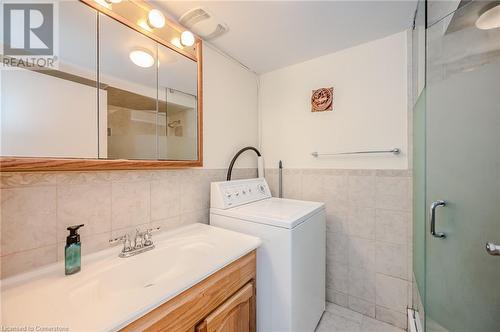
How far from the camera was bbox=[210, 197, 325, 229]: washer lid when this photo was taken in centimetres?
120

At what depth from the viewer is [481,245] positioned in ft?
3.19

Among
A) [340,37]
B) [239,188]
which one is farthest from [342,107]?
[239,188]

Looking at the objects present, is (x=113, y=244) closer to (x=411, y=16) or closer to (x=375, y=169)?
(x=375, y=169)

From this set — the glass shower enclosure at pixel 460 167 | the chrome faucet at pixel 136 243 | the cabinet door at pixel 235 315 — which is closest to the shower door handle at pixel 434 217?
the glass shower enclosure at pixel 460 167

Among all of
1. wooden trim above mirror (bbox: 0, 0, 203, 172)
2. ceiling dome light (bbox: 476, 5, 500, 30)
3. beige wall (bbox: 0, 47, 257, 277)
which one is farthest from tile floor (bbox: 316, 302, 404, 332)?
ceiling dome light (bbox: 476, 5, 500, 30)

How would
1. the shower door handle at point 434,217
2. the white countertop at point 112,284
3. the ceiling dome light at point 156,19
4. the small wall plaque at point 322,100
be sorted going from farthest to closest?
the small wall plaque at point 322,100 < the ceiling dome light at point 156,19 < the shower door handle at point 434,217 < the white countertop at point 112,284

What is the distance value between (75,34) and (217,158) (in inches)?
43.0

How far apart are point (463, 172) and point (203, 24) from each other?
1782mm

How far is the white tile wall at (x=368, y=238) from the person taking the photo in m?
1.52

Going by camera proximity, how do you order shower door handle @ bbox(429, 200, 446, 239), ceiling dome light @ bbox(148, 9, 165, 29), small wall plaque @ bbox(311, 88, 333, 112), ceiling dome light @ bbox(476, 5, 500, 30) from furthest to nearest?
small wall plaque @ bbox(311, 88, 333, 112) < ceiling dome light @ bbox(148, 9, 165, 29) < shower door handle @ bbox(429, 200, 446, 239) < ceiling dome light @ bbox(476, 5, 500, 30)

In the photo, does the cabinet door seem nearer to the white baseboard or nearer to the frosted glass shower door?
the frosted glass shower door

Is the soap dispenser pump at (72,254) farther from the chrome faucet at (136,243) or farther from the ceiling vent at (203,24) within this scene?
the ceiling vent at (203,24)

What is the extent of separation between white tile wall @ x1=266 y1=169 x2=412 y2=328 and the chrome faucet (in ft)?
4.54

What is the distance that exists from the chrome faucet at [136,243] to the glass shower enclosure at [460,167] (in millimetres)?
1518
